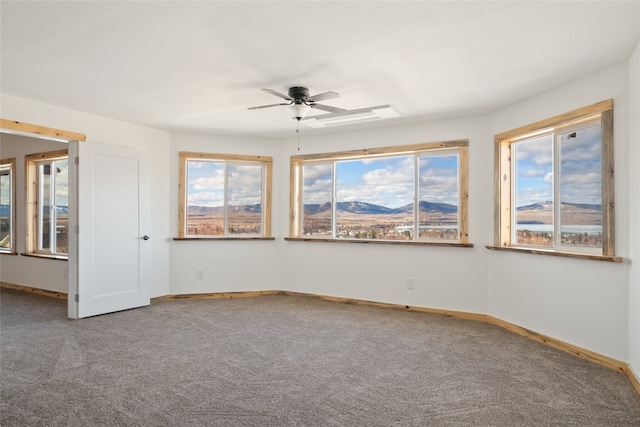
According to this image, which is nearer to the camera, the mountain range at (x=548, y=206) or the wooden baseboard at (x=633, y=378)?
the wooden baseboard at (x=633, y=378)

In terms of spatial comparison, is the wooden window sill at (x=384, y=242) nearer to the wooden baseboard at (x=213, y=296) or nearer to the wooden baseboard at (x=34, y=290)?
the wooden baseboard at (x=213, y=296)

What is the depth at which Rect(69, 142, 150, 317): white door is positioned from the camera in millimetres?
4770

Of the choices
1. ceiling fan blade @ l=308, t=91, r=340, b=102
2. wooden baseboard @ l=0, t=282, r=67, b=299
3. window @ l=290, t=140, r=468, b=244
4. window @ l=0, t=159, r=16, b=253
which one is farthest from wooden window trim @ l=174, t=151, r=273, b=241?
window @ l=0, t=159, r=16, b=253

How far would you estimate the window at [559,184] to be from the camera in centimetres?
339

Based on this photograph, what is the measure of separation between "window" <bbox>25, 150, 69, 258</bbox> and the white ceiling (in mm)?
Result: 2305

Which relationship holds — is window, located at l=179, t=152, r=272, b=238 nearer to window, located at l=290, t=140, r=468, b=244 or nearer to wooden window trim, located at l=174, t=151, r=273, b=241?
wooden window trim, located at l=174, t=151, r=273, b=241

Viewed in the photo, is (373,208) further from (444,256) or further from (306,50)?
(306,50)

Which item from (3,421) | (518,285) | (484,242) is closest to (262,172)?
(484,242)

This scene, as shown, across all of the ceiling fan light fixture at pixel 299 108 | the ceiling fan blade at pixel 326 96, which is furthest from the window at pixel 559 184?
the ceiling fan light fixture at pixel 299 108

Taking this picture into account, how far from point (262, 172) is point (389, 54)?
11.9 feet

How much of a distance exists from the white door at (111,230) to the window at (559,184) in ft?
14.4

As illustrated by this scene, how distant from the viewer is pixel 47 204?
21.1ft

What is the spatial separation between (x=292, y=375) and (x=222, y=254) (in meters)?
3.26

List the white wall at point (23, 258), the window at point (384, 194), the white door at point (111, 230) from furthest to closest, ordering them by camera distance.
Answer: the white wall at point (23, 258) < the window at point (384, 194) < the white door at point (111, 230)
